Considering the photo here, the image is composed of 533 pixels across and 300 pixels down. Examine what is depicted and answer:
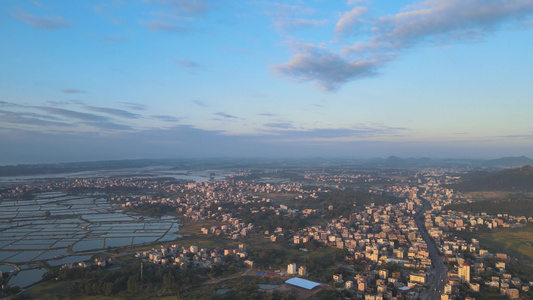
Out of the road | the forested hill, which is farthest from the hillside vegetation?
the forested hill

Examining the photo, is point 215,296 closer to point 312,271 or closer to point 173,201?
point 312,271

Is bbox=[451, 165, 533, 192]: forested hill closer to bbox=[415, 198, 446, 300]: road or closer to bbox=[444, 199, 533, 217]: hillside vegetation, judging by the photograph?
bbox=[444, 199, 533, 217]: hillside vegetation

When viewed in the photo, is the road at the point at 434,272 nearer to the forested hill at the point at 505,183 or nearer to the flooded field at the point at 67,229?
the flooded field at the point at 67,229

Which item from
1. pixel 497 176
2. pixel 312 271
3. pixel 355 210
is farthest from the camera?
pixel 497 176

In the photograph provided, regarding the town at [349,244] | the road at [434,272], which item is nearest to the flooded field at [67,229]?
the town at [349,244]

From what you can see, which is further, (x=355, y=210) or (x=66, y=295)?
(x=355, y=210)

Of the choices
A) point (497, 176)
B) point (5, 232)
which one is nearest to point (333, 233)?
point (5, 232)
